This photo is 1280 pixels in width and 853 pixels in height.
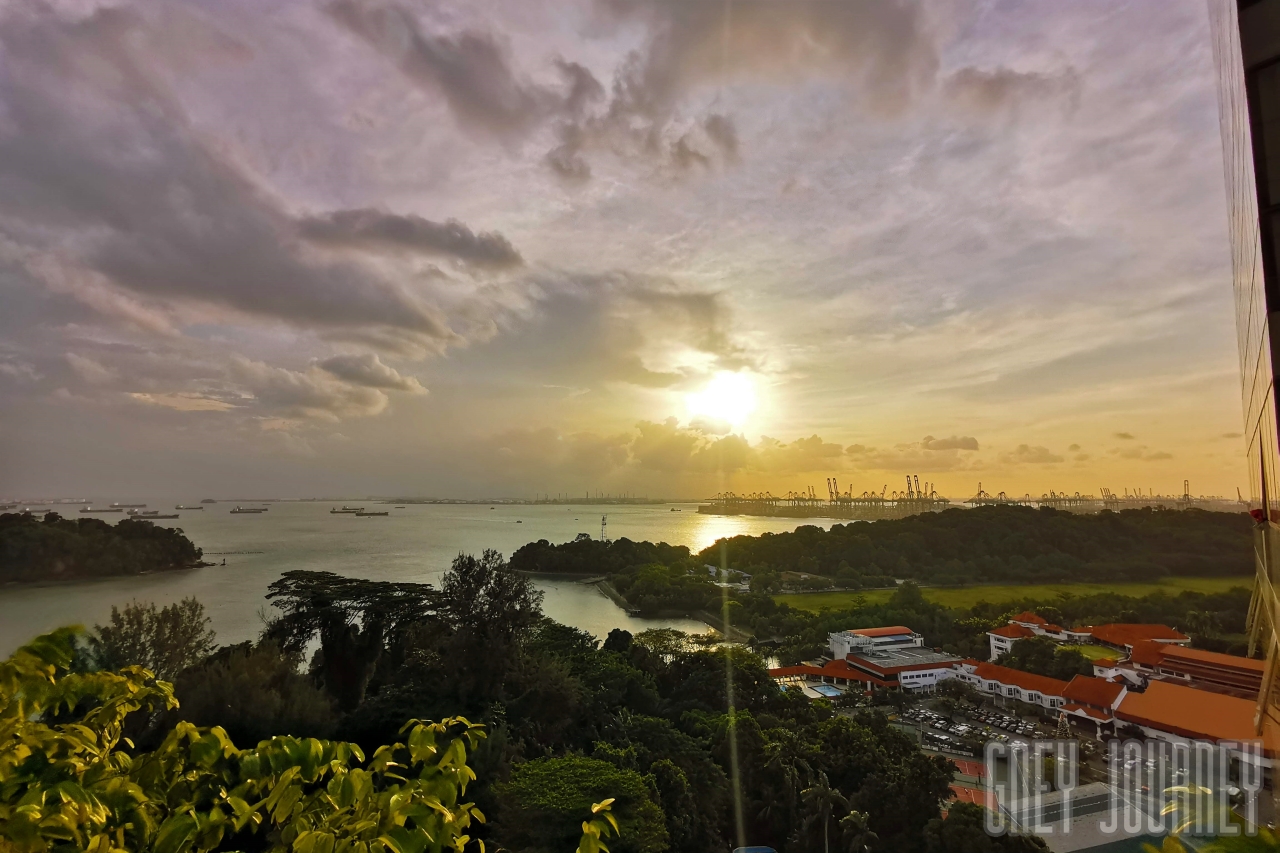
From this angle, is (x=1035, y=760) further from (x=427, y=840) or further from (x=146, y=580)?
(x=146, y=580)

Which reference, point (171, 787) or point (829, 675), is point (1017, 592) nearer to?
point (829, 675)

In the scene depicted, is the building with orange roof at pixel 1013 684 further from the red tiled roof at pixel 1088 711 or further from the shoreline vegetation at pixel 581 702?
the shoreline vegetation at pixel 581 702

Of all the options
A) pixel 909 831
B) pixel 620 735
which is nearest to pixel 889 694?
pixel 909 831

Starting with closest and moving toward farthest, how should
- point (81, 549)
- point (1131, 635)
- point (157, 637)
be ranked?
point (157, 637)
point (81, 549)
point (1131, 635)

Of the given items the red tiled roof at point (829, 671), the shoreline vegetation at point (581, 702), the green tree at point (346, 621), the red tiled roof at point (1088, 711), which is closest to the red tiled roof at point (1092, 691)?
the red tiled roof at point (1088, 711)

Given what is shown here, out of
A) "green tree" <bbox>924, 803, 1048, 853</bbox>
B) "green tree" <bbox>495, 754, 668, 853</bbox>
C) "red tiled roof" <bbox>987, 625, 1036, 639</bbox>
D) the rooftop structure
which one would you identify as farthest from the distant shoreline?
"red tiled roof" <bbox>987, 625, 1036, 639</bbox>

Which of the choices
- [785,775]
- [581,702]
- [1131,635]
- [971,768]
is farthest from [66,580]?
[1131,635]
